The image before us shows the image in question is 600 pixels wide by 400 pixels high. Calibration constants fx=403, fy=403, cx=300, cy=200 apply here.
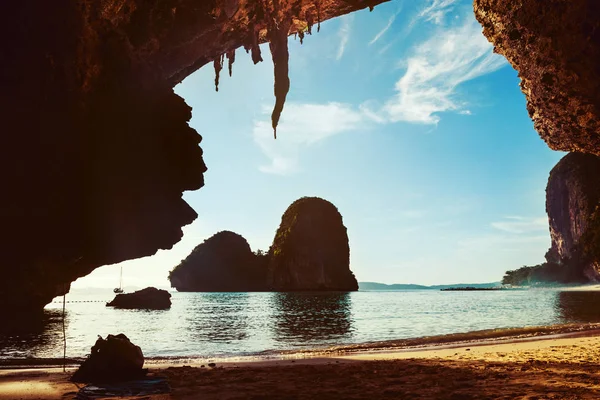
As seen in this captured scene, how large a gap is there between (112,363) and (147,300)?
5588 centimetres

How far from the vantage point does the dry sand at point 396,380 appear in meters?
7.12

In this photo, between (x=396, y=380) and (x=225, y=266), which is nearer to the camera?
(x=396, y=380)

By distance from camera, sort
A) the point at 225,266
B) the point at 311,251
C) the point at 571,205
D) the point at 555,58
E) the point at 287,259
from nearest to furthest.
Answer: the point at 555,58 < the point at 571,205 < the point at 311,251 < the point at 287,259 < the point at 225,266

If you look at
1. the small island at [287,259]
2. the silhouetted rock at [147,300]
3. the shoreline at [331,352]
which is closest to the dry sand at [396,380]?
the shoreline at [331,352]

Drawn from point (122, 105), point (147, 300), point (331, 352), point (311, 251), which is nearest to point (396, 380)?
point (331, 352)

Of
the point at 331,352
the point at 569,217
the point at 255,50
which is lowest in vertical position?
the point at 331,352

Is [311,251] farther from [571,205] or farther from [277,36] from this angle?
[277,36]

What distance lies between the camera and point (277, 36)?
13.6 m

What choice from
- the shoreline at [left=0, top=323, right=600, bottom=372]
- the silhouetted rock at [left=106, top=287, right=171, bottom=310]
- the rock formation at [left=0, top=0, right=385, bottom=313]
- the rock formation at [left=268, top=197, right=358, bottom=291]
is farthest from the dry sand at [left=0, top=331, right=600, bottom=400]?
the rock formation at [left=268, top=197, right=358, bottom=291]

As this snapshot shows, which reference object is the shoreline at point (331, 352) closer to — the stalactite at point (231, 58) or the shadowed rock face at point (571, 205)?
the stalactite at point (231, 58)

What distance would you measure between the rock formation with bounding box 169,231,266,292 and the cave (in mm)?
137309

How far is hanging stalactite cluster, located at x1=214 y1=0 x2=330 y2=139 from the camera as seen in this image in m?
12.5

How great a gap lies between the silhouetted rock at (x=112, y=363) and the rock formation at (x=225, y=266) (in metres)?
138

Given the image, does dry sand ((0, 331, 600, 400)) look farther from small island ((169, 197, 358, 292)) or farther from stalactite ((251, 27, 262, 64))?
small island ((169, 197, 358, 292))
